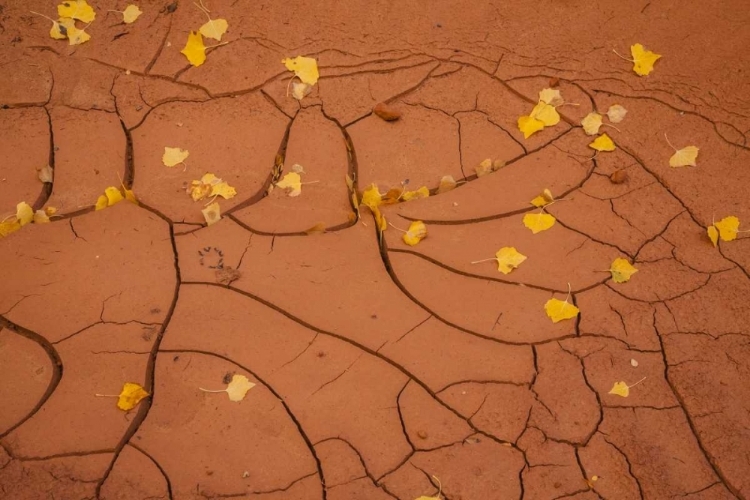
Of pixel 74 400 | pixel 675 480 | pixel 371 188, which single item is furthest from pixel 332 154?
pixel 675 480

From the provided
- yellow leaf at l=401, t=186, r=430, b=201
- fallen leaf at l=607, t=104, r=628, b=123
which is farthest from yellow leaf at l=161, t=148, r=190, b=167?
fallen leaf at l=607, t=104, r=628, b=123

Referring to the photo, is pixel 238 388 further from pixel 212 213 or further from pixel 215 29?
pixel 215 29

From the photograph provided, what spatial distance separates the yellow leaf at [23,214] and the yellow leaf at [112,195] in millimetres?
321

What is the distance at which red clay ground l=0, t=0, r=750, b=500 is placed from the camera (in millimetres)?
2311

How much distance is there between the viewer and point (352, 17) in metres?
3.52

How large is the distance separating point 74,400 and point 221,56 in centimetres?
187

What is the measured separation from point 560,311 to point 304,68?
1.76 metres

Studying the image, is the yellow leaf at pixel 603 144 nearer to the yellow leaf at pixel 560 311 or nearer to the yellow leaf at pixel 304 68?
the yellow leaf at pixel 560 311

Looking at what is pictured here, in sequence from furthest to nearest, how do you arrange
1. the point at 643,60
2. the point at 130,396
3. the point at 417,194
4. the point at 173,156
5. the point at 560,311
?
the point at 643,60 → the point at 173,156 → the point at 417,194 → the point at 560,311 → the point at 130,396

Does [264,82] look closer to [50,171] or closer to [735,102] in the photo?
[50,171]

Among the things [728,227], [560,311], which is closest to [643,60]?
[728,227]

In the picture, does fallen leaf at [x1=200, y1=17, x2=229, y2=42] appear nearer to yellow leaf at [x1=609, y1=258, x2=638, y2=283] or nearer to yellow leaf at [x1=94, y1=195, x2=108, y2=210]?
yellow leaf at [x1=94, y1=195, x2=108, y2=210]

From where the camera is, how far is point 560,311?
103 inches

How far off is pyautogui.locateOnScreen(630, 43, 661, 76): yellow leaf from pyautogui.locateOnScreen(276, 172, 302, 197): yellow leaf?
1800 mm
